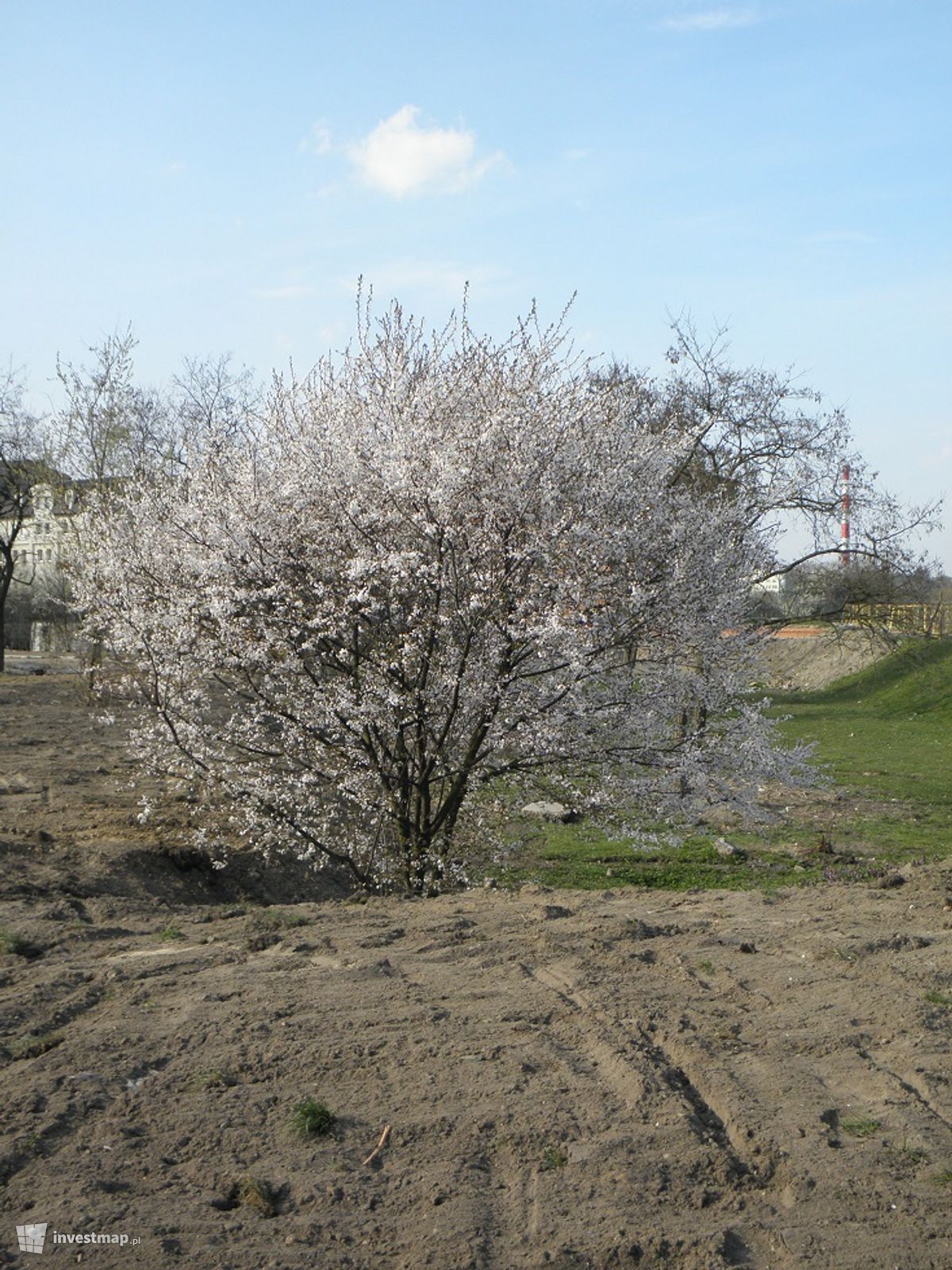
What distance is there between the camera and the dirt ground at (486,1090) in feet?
9.97

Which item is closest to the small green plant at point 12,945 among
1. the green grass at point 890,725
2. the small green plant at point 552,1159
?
the small green plant at point 552,1159

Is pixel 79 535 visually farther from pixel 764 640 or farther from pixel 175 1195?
pixel 175 1195

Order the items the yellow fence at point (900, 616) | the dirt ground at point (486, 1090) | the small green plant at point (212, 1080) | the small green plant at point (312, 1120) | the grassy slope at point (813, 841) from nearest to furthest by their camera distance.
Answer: the dirt ground at point (486, 1090) → the small green plant at point (312, 1120) → the small green plant at point (212, 1080) → the grassy slope at point (813, 841) → the yellow fence at point (900, 616)

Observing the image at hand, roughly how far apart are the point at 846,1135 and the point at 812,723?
84.6ft

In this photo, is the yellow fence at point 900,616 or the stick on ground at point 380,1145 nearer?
the stick on ground at point 380,1145

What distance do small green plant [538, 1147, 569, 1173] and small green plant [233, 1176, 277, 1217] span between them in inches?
32.5

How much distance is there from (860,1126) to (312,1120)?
71.9 inches

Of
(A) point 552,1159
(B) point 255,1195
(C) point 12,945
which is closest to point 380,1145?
(B) point 255,1195

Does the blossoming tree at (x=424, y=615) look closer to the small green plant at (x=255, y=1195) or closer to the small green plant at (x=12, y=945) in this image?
the small green plant at (x=12, y=945)

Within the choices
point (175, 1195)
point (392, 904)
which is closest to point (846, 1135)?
point (175, 1195)

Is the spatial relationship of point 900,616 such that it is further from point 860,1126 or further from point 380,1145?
point 380,1145

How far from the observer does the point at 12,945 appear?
5.64 meters

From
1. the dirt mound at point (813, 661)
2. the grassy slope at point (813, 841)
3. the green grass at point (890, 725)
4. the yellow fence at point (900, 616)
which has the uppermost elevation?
the yellow fence at point (900, 616)

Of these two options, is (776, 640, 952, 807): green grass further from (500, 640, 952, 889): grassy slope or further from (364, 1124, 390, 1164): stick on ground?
(364, 1124, 390, 1164): stick on ground
